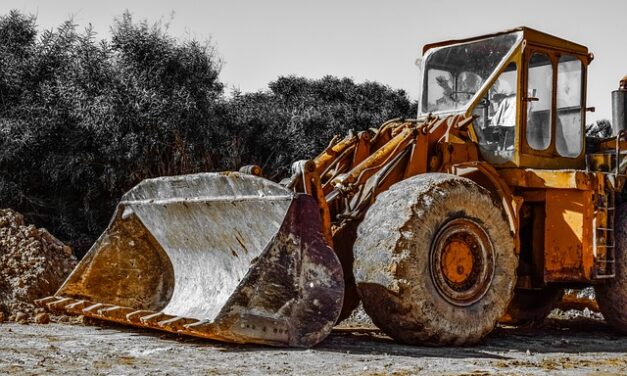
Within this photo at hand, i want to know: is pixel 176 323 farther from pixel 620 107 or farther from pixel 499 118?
pixel 620 107

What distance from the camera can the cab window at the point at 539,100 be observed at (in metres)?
9.07

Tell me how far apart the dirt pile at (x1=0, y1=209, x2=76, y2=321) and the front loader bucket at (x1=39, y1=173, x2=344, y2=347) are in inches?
31.1

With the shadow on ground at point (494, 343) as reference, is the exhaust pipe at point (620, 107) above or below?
above

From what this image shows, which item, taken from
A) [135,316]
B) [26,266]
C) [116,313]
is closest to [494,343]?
[135,316]

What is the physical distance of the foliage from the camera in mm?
13938

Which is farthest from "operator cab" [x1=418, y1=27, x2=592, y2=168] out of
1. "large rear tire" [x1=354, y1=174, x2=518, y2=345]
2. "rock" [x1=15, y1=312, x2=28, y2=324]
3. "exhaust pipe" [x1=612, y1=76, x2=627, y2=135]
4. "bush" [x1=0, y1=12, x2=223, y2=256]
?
"bush" [x1=0, y1=12, x2=223, y2=256]

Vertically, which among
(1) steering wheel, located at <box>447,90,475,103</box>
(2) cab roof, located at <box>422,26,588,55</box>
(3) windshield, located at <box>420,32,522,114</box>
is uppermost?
(2) cab roof, located at <box>422,26,588,55</box>

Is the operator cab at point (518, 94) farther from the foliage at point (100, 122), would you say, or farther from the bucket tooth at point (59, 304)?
the foliage at point (100, 122)

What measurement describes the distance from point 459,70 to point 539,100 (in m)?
0.85

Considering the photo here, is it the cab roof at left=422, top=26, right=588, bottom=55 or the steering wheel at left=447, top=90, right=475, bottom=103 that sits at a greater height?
the cab roof at left=422, top=26, right=588, bottom=55

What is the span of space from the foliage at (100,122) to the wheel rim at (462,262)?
7.35m

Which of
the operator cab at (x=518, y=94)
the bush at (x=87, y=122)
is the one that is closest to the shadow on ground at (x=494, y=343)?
the operator cab at (x=518, y=94)

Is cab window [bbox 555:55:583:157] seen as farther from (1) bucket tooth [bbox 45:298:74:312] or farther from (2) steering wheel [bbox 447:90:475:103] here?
(1) bucket tooth [bbox 45:298:74:312]

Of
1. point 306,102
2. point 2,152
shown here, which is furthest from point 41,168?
point 306,102
